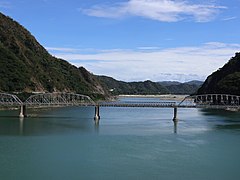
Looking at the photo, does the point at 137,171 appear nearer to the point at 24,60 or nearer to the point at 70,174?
the point at 70,174

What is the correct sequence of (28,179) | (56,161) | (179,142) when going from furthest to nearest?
1. (179,142)
2. (56,161)
3. (28,179)

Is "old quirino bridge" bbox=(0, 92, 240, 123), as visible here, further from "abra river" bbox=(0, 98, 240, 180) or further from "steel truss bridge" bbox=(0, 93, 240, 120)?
"abra river" bbox=(0, 98, 240, 180)

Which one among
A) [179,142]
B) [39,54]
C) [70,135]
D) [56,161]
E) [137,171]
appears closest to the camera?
[137,171]

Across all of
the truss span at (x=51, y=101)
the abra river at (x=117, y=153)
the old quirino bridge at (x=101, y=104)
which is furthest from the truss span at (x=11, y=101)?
the abra river at (x=117, y=153)

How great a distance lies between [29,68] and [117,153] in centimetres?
7949

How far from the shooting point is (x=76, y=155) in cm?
2994

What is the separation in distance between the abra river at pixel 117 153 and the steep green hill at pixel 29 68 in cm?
4798

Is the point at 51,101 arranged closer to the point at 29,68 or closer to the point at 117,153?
the point at 29,68

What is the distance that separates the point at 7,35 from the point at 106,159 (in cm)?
9414

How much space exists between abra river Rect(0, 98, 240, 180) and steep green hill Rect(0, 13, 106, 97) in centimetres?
4798

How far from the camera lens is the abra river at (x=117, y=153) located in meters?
24.4

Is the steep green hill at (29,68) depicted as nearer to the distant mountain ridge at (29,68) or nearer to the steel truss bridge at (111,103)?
the distant mountain ridge at (29,68)

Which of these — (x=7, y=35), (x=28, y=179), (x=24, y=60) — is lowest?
(x=28, y=179)

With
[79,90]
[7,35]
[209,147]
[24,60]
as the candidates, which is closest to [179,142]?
[209,147]
